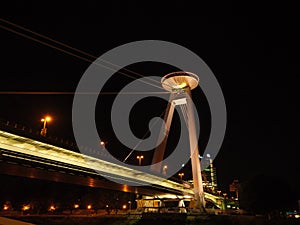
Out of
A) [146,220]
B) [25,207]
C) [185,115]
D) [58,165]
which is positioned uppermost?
[185,115]

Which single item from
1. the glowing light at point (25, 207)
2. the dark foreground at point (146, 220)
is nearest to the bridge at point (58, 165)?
the dark foreground at point (146, 220)

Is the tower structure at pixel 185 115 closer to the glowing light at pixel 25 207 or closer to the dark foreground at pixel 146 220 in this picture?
the dark foreground at pixel 146 220

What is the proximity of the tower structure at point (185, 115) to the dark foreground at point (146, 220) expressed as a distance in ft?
9.15

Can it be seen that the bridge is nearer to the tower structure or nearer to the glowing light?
the tower structure

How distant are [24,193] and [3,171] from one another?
16.3 m

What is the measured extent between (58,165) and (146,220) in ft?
45.7

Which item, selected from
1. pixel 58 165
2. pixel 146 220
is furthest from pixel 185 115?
pixel 58 165

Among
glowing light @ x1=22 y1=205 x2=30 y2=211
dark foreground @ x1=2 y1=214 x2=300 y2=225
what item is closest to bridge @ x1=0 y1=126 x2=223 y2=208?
dark foreground @ x1=2 y1=214 x2=300 y2=225

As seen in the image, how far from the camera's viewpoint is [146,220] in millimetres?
31766

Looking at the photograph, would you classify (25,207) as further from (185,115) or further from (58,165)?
(185,115)

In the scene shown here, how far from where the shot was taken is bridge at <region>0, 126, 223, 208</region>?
1884cm

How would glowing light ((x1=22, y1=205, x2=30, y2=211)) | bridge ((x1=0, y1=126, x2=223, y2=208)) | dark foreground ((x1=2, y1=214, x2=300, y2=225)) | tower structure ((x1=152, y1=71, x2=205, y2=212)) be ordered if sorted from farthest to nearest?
1. glowing light ((x1=22, y1=205, x2=30, y2=211))
2. tower structure ((x1=152, y1=71, x2=205, y2=212))
3. dark foreground ((x1=2, y1=214, x2=300, y2=225))
4. bridge ((x1=0, y1=126, x2=223, y2=208))

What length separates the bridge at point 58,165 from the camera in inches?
742

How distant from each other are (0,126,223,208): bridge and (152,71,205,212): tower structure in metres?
4.44
